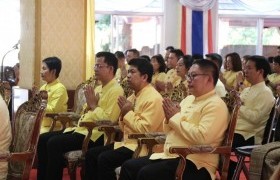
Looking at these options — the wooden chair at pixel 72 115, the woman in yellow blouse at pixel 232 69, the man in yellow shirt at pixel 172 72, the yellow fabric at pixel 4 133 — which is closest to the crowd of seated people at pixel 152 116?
the wooden chair at pixel 72 115

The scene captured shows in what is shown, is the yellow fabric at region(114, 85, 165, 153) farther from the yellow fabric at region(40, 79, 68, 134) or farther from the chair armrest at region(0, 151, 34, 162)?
the yellow fabric at region(40, 79, 68, 134)

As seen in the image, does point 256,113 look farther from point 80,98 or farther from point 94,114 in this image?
point 80,98

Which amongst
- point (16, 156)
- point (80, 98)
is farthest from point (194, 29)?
point (16, 156)

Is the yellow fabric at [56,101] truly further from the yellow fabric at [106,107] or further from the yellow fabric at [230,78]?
A: the yellow fabric at [230,78]

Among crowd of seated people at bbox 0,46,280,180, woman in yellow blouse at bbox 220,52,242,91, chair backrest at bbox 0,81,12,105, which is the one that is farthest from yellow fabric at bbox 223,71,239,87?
chair backrest at bbox 0,81,12,105

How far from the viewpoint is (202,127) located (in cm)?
318

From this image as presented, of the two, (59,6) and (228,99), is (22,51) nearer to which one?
(59,6)

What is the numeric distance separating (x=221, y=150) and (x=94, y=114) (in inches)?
52.8

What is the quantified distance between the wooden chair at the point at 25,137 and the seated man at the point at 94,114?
90 centimetres

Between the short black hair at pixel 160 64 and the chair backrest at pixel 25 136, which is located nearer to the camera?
the chair backrest at pixel 25 136

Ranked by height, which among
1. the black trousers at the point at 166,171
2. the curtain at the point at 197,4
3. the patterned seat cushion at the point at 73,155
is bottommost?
the patterned seat cushion at the point at 73,155

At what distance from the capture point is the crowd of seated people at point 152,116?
3254 millimetres

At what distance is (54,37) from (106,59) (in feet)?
5.10

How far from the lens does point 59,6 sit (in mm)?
5852
